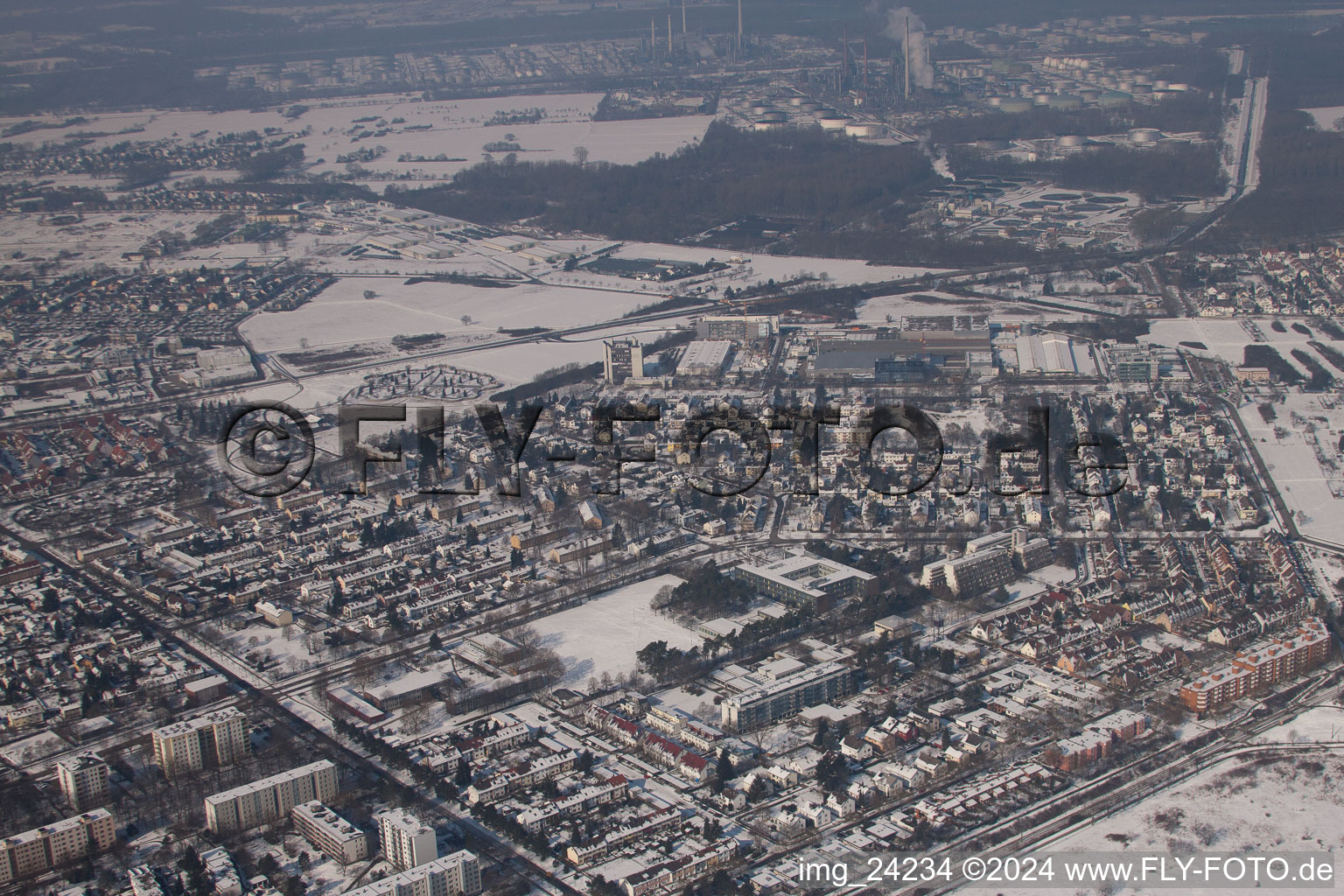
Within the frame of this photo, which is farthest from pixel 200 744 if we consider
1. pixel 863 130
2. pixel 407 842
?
pixel 863 130

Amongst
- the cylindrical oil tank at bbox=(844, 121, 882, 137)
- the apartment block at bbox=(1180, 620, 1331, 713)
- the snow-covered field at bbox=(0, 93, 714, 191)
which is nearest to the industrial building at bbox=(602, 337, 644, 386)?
the apartment block at bbox=(1180, 620, 1331, 713)

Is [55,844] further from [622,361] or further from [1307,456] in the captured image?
[1307,456]

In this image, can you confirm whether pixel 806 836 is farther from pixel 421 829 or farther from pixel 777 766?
pixel 421 829

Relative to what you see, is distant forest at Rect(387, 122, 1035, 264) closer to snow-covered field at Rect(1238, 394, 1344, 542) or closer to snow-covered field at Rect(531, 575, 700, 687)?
snow-covered field at Rect(1238, 394, 1344, 542)

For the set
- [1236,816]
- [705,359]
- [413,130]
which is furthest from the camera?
[413,130]

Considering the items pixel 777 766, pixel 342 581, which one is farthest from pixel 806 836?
pixel 342 581

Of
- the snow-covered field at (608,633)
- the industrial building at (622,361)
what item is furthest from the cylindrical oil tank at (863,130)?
the snow-covered field at (608,633)

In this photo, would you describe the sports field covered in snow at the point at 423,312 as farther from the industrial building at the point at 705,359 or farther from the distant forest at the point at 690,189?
the distant forest at the point at 690,189
